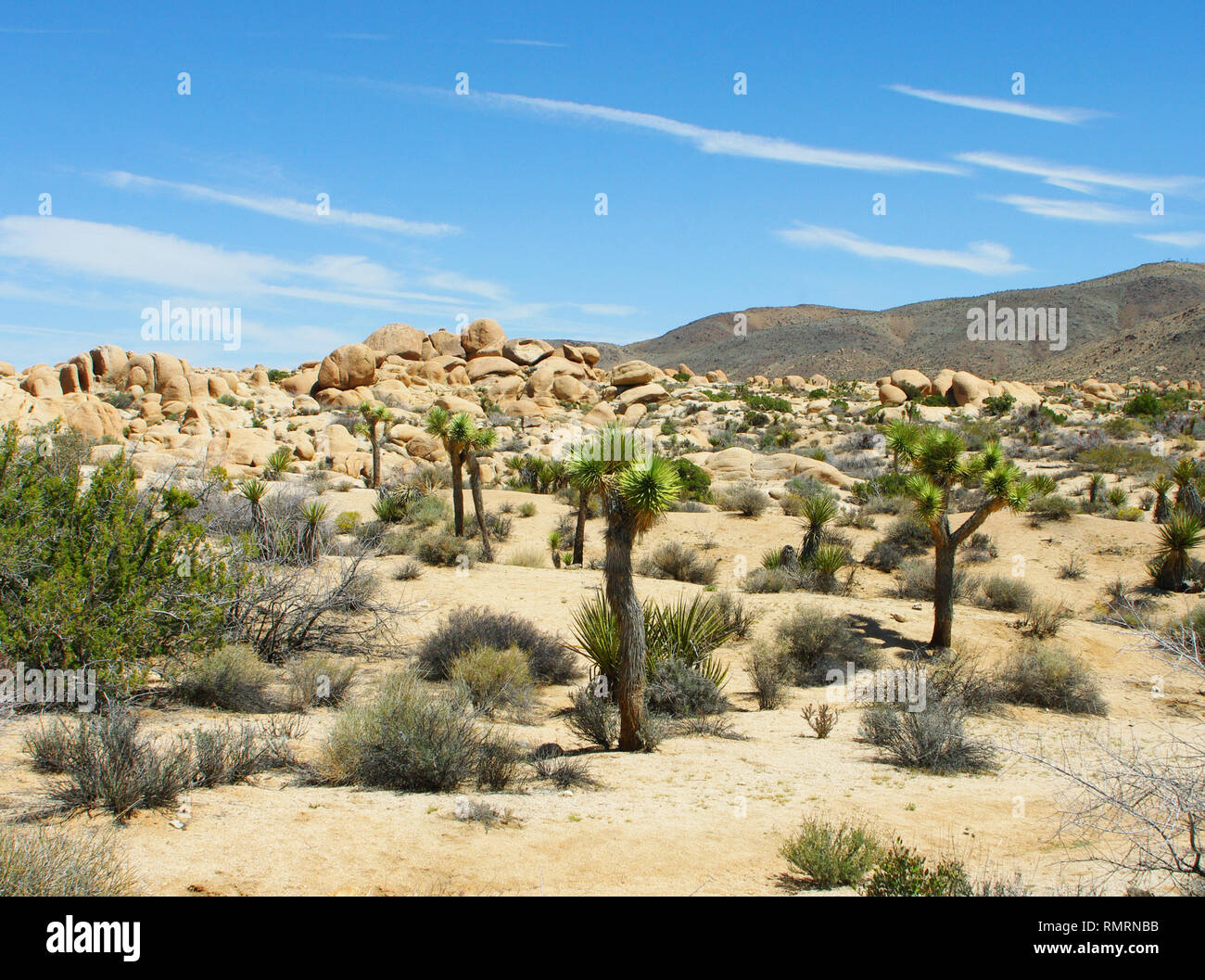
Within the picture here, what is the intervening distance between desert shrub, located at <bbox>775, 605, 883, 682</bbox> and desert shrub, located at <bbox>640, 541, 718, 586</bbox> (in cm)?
560

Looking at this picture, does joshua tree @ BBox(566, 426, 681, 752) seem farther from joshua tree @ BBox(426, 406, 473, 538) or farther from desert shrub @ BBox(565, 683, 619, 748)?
joshua tree @ BBox(426, 406, 473, 538)

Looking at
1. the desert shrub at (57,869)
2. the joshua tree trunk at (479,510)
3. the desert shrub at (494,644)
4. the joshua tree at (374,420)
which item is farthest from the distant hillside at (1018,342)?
the desert shrub at (57,869)

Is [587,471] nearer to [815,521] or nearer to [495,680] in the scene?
[495,680]

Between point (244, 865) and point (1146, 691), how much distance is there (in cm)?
1323

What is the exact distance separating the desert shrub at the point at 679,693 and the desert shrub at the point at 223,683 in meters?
4.69

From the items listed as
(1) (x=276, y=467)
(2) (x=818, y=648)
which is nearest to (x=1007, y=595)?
(2) (x=818, y=648)

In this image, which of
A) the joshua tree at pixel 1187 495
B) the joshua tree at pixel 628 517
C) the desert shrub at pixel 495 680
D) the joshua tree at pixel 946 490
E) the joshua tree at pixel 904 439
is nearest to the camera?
the joshua tree at pixel 628 517

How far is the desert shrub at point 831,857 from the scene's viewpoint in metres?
5.12

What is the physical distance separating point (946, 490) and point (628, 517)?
913 cm

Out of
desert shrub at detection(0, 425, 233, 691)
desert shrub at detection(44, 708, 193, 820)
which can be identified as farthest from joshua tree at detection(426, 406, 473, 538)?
desert shrub at detection(44, 708, 193, 820)

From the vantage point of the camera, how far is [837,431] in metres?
42.6

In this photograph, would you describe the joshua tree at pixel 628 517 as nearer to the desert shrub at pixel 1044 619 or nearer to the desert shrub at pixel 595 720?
the desert shrub at pixel 595 720
